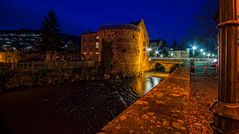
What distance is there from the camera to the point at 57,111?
11773mm

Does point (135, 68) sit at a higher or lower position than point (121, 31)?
lower

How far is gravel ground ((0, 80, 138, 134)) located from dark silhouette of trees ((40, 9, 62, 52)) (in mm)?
12999

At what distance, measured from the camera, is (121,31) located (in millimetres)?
28516

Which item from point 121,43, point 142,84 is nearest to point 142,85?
point 142,84

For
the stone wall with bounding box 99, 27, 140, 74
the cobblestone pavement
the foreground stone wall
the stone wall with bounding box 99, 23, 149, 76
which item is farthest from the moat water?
the foreground stone wall

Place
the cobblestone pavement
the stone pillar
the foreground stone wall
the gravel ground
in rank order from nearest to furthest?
the stone pillar
the foreground stone wall
the cobblestone pavement
the gravel ground

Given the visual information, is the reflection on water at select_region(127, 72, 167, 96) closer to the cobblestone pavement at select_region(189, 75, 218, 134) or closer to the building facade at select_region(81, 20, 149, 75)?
the building facade at select_region(81, 20, 149, 75)

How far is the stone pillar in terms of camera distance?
55.7 inches

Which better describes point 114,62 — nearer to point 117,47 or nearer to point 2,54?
point 117,47

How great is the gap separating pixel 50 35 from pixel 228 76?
3105 centimetres

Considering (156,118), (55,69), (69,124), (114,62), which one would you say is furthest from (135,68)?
(156,118)

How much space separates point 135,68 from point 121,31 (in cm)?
853

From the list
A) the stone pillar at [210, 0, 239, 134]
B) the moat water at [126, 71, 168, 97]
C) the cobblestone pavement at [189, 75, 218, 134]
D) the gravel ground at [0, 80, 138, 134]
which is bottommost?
the gravel ground at [0, 80, 138, 134]

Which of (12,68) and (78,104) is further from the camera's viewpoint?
(12,68)
